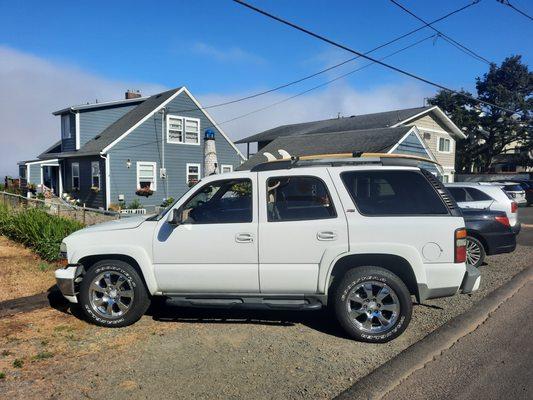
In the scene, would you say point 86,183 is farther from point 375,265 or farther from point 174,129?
point 375,265

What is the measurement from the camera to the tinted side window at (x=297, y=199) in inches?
197

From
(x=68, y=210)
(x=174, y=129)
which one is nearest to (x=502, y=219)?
(x=68, y=210)

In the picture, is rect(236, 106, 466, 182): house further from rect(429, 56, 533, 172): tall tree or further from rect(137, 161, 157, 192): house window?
rect(429, 56, 533, 172): tall tree

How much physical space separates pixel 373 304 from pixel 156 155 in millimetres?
22127

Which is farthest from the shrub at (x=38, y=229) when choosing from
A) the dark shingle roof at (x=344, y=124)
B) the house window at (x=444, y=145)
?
the house window at (x=444, y=145)

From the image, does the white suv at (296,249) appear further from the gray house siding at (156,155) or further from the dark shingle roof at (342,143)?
the gray house siding at (156,155)

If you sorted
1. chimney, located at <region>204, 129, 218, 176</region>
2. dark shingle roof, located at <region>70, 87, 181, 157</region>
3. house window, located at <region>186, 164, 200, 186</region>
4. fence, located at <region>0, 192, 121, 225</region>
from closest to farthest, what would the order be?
fence, located at <region>0, 192, 121, 225</region>, chimney, located at <region>204, 129, 218, 176</region>, dark shingle roof, located at <region>70, 87, 181, 157</region>, house window, located at <region>186, 164, 200, 186</region>

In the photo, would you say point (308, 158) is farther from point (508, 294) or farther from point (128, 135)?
point (128, 135)

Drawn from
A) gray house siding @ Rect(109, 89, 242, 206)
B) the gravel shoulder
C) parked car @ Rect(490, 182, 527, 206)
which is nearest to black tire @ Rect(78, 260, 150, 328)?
the gravel shoulder

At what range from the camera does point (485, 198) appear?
35.3ft

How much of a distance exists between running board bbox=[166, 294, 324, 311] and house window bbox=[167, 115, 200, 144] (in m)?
21.7

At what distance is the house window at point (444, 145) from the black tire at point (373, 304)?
32091mm

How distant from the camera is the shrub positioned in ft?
29.2

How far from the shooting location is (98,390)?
382 centimetres
